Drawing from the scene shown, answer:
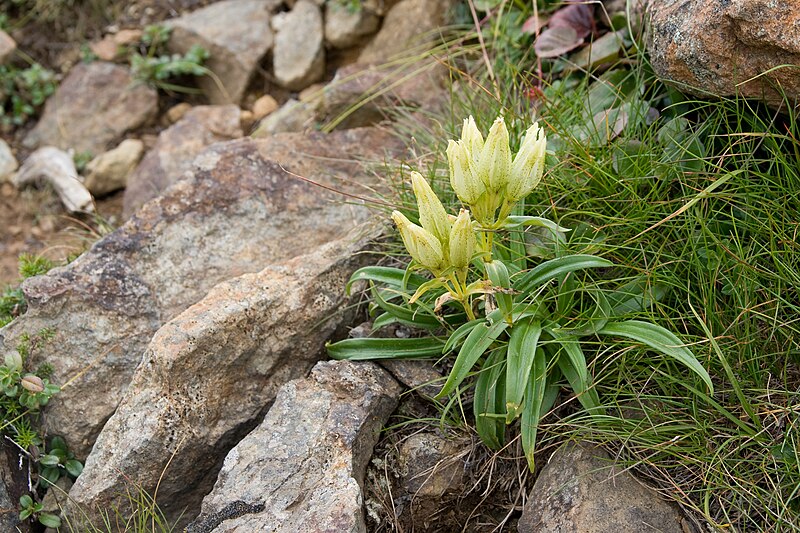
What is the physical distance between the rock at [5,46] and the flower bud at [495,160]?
4.41 m

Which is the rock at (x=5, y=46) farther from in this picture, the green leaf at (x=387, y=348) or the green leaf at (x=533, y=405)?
the green leaf at (x=533, y=405)

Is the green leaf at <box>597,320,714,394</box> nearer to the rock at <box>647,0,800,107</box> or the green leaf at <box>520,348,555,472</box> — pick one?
the green leaf at <box>520,348,555,472</box>

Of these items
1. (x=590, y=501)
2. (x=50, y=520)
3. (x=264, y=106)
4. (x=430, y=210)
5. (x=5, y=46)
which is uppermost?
(x=5, y=46)

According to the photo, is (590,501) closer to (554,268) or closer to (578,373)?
(578,373)

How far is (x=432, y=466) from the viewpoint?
287 cm

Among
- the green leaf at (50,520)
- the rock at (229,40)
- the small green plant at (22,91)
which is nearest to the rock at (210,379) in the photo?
the green leaf at (50,520)

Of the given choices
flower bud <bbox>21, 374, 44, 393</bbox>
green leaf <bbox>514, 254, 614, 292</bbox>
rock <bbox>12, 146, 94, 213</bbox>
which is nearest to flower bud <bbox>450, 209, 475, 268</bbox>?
green leaf <bbox>514, 254, 614, 292</bbox>

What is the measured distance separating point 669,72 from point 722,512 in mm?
1593

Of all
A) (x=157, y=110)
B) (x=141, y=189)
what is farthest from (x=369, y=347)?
(x=157, y=110)

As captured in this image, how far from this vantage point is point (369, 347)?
3076mm

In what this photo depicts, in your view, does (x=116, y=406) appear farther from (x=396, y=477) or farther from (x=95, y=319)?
(x=396, y=477)

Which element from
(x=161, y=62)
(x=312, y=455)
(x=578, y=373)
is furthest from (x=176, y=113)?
(x=578, y=373)

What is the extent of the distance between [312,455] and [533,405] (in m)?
0.77

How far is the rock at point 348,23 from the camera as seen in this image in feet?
17.3
